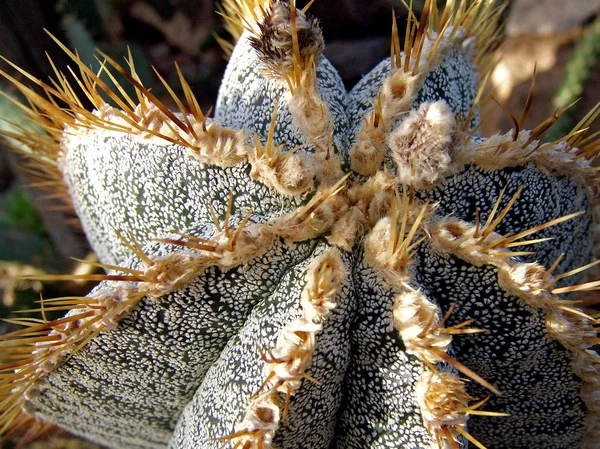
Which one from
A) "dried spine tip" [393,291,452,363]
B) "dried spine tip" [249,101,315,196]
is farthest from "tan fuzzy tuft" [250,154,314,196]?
"dried spine tip" [393,291,452,363]

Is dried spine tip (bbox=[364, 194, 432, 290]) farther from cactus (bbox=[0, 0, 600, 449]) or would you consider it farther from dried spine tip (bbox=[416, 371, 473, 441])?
dried spine tip (bbox=[416, 371, 473, 441])

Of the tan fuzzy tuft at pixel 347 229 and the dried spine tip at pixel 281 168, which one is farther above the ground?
the dried spine tip at pixel 281 168

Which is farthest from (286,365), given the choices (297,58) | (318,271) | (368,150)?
(297,58)

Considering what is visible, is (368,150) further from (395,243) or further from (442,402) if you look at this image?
(442,402)

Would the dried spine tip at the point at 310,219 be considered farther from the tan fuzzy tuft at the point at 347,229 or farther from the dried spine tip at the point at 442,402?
the dried spine tip at the point at 442,402

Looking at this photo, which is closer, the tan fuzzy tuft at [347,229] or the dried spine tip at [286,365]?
the dried spine tip at [286,365]

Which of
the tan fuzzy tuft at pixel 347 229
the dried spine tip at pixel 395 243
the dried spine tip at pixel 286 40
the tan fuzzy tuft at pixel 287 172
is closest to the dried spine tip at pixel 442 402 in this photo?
the dried spine tip at pixel 395 243

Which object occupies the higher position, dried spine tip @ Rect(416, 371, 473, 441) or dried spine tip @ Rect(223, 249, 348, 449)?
dried spine tip @ Rect(223, 249, 348, 449)

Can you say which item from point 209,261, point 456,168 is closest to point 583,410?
point 456,168
